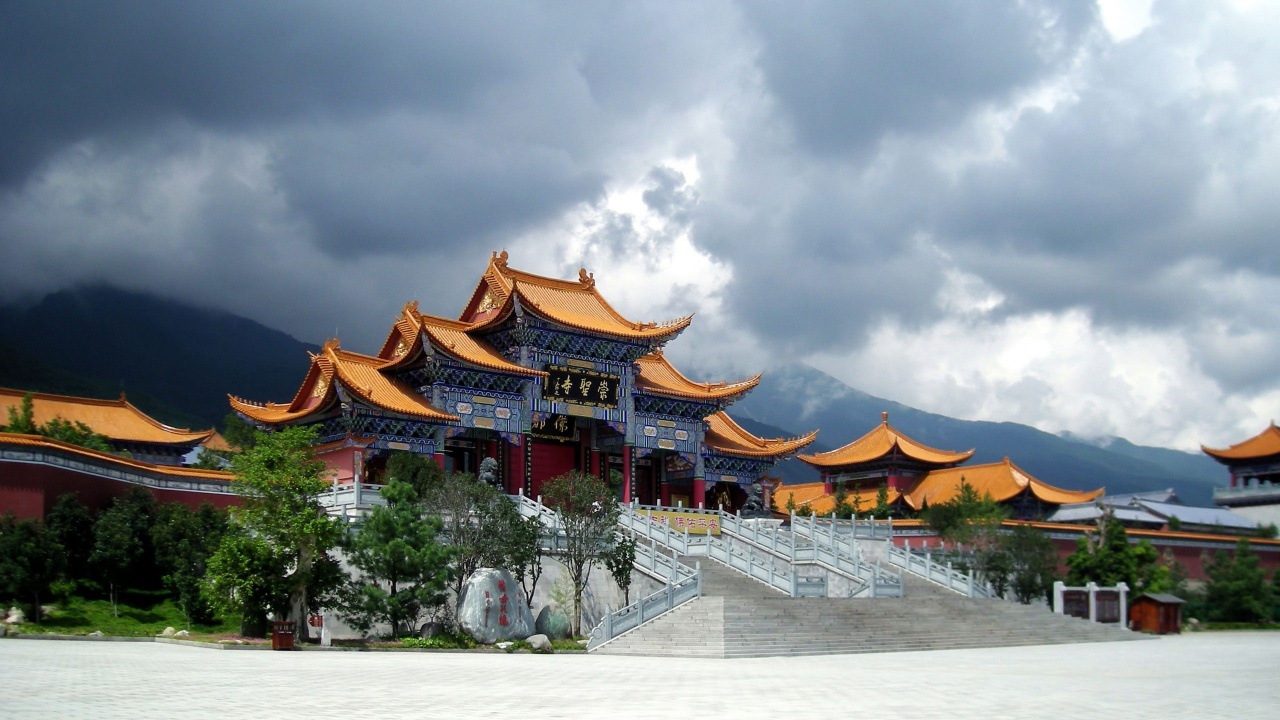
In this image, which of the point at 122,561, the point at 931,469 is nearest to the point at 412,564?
the point at 122,561

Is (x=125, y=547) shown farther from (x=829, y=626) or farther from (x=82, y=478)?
(x=829, y=626)

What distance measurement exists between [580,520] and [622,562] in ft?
5.12

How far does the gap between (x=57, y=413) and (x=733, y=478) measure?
25.8m

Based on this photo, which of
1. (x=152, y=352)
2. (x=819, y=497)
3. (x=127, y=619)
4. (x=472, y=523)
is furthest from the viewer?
(x=152, y=352)

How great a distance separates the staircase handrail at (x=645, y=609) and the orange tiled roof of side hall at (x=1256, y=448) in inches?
1657

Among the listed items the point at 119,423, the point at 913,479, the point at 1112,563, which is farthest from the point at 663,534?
the point at 119,423

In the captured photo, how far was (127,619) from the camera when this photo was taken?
982 inches

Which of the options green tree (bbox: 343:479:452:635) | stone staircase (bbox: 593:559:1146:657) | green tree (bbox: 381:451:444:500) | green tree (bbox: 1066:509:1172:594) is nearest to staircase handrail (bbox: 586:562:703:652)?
stone staircase (bbox: 593:559:1146:657)

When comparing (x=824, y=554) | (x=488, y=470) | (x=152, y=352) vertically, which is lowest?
(x=824, y=554)

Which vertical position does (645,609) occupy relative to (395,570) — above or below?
below

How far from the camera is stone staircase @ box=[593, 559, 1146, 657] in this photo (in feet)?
75.3

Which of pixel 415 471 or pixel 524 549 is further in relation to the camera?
pixel 415 471

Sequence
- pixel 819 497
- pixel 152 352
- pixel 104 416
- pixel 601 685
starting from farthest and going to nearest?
pixel 152 352 → pixel 819 497 → pixel 104 416 → pixel 601 685

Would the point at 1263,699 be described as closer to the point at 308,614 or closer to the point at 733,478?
the point at 308,614
